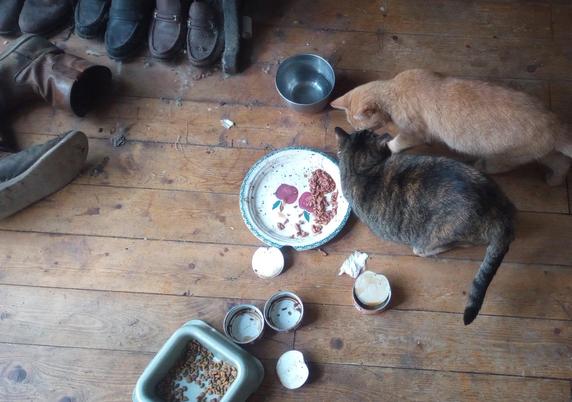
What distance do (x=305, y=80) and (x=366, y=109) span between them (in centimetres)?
44

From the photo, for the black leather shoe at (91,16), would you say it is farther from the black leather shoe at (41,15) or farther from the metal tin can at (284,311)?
the metal tin can at (284,311)

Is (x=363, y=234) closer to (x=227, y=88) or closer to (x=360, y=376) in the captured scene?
(x=360, y=376)

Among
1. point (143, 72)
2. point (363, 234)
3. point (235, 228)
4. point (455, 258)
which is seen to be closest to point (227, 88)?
point (143, 72)

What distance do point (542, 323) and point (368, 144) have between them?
0.79 m

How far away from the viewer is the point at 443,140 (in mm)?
1574

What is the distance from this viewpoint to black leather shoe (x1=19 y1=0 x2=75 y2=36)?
198 centimetres

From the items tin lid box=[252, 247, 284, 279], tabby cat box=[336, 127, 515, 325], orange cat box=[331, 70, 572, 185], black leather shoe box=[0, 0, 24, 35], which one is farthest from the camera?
black leather shoe box=[0, 0, 24, 35]

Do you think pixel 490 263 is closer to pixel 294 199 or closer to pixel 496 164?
pixel 496 164

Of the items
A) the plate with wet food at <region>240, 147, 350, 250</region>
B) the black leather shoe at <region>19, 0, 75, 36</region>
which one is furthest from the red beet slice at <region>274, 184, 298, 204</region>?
the black leather shoe at <region>19, 0, 75, 36</region>

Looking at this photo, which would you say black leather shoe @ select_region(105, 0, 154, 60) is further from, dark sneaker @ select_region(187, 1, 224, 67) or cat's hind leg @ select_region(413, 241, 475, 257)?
cat's hind leg @ select_region(413, 241, 475, 257)

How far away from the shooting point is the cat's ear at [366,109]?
161 centimetres

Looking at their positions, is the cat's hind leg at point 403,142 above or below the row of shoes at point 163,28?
below

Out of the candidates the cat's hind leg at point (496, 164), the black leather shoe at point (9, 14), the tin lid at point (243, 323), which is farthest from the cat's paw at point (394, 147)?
the black leather shoe at point (9, 14)

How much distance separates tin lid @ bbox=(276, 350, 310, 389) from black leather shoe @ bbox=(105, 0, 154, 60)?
52.1 inches
